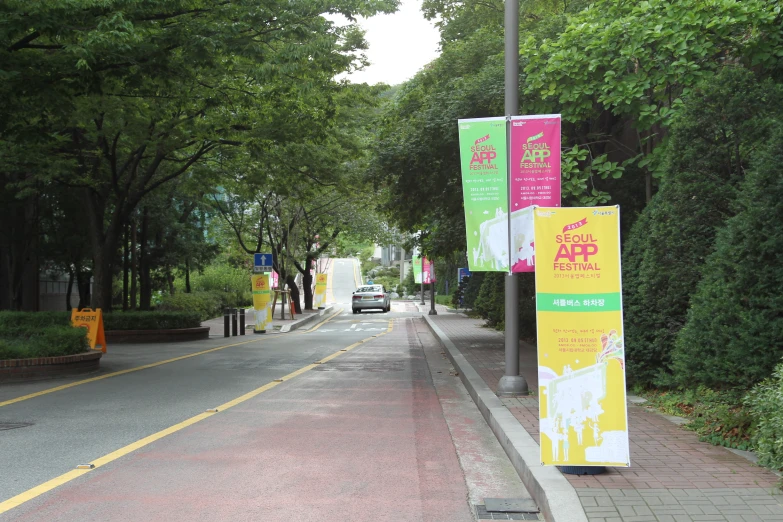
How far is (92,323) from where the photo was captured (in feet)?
53.1

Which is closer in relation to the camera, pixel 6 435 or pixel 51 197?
pixel 6 435

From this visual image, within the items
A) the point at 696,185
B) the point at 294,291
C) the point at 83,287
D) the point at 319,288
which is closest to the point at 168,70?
the point at 696,185

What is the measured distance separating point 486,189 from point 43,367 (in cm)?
805

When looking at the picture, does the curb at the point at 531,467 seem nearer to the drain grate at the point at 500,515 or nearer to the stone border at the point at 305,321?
the drain grate at the point at 500,515

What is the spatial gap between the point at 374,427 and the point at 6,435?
12.7ft

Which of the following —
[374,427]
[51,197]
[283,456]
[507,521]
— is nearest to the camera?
[507,521]

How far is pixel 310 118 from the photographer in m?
16.7

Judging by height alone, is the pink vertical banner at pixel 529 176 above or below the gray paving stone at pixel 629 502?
above

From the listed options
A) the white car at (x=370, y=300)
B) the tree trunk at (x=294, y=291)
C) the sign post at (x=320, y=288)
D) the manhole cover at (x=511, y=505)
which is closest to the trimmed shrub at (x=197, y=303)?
the tree trunk at (x=294, y=291)

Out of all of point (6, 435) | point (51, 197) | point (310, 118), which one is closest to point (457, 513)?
point (6, 435)

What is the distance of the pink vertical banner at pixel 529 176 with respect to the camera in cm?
940

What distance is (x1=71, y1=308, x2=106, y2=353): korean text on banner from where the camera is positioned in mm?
15992

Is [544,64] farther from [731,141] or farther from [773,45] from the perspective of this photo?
[731,141]

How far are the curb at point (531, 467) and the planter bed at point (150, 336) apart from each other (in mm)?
14520
